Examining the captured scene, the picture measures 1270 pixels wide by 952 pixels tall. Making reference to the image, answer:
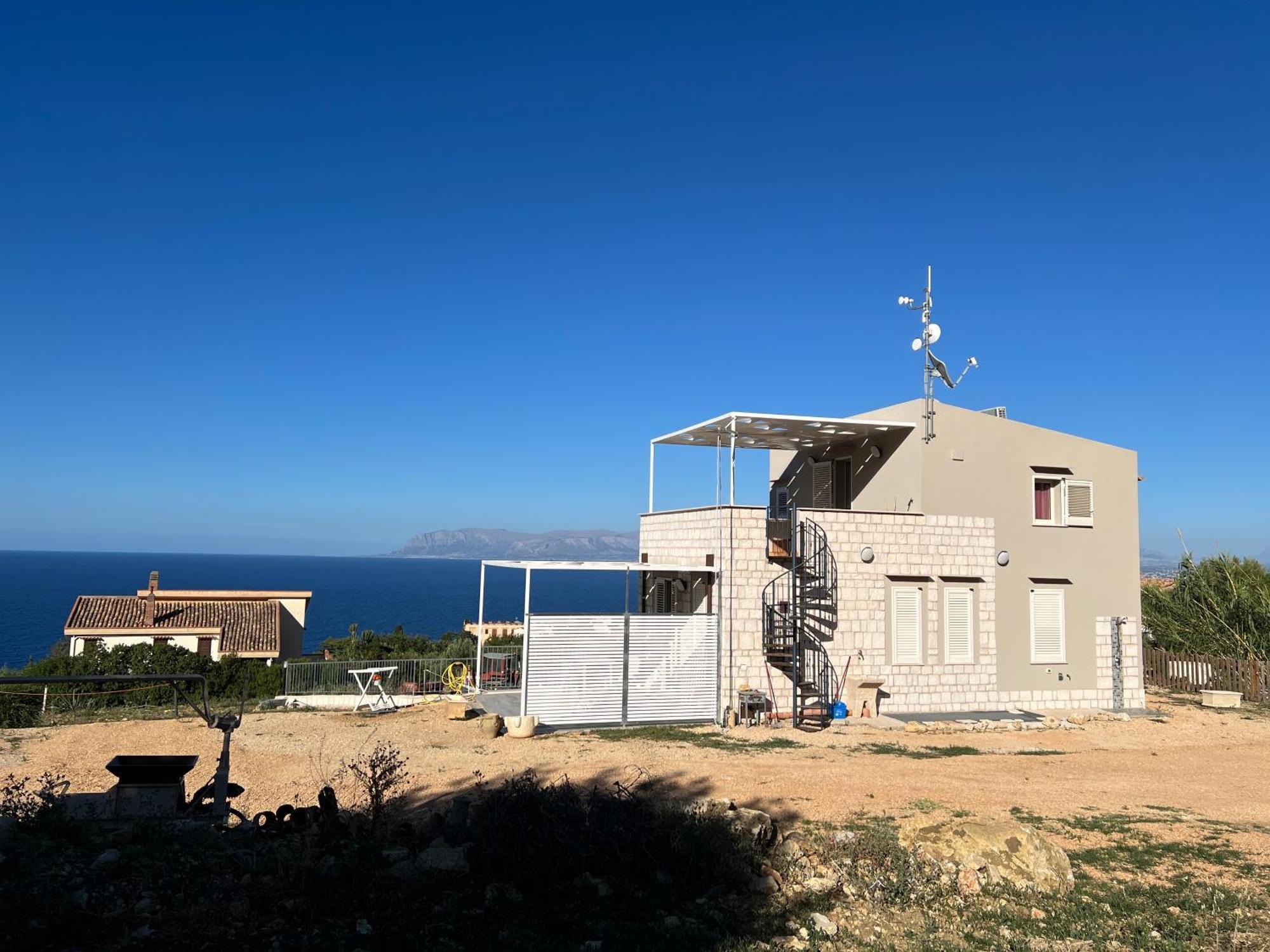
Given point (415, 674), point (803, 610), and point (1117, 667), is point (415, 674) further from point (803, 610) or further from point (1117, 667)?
point (1117, 667)

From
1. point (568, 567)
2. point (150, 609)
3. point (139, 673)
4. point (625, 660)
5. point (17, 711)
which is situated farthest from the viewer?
point (150, 609)

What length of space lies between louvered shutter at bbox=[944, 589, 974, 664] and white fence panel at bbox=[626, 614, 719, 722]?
5.30m

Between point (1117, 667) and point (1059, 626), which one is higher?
point (1059, 626)

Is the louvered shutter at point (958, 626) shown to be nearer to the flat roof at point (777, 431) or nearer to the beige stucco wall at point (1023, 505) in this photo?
the beige stucco wall at point (1023, 505)

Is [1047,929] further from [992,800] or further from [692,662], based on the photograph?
[692,662]

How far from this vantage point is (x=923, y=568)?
19078 millimetres

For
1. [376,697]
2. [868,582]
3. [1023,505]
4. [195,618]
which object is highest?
[1023,505]

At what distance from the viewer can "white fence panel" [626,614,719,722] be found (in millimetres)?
16984

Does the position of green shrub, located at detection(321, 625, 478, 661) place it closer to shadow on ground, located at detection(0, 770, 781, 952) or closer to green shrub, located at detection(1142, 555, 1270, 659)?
shadow on ground, located at detection(0, 770, 781, 952)

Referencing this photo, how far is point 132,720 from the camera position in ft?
57.1

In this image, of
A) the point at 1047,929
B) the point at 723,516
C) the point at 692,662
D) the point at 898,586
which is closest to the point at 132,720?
the point at 692,662

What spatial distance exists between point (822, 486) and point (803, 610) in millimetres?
5220

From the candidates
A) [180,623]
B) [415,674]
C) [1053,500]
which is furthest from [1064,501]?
[180,623]

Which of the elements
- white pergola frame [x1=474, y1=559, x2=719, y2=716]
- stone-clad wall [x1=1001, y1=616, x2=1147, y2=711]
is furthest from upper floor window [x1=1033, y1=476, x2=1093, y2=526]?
white pergola frame [x1=474, y1=559, x2=719, y2=716]
